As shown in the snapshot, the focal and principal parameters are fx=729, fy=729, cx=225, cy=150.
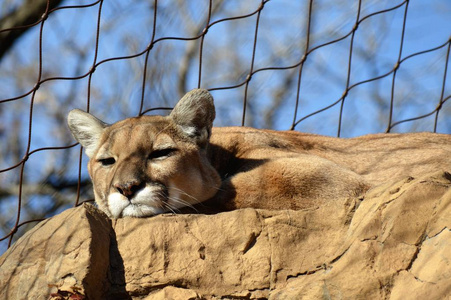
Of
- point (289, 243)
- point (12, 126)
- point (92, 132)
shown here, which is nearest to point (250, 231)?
point (289, 243)

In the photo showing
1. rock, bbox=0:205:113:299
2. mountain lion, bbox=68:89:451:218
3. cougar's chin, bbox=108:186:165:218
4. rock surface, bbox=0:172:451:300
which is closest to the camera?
rock surface, bbox=0:172:451:300

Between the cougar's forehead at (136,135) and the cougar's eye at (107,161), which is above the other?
Result: the cougar's forehead at (136,135)

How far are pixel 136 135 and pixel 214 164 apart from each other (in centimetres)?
73

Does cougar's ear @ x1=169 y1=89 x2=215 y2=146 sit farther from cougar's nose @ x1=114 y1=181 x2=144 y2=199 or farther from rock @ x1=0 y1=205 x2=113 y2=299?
rock @ x1=0 y1=205 x2=113 y2=299

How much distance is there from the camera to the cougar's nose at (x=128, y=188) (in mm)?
4105

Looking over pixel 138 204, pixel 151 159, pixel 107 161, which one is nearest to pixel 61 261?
pixel 138 204

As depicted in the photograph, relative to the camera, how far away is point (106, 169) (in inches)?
179

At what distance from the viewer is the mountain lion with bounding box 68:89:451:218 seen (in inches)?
168

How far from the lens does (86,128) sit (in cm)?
496

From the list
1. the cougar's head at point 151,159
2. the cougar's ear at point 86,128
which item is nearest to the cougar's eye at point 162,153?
the cougar's head at point 151,159

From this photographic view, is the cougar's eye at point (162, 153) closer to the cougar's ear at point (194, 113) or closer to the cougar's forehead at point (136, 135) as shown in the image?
the cougar's forehead at point (136, 135)

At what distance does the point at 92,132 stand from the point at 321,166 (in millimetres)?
1560

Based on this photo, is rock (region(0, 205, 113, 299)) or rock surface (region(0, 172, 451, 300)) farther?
rock (region(0, 205, 113, 299))

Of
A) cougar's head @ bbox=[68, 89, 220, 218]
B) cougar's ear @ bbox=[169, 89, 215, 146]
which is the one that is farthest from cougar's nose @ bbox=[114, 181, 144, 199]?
cougar's ear @ bbox=[169, 89, 215, 146]
